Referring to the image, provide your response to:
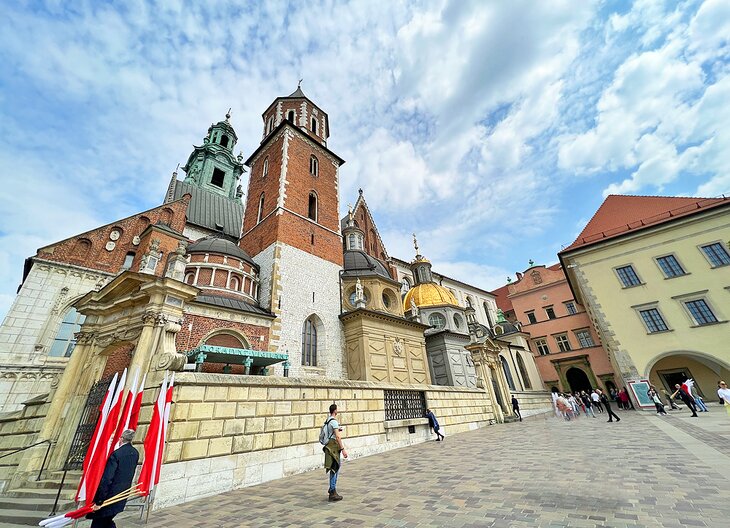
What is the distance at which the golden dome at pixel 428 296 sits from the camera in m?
26.6

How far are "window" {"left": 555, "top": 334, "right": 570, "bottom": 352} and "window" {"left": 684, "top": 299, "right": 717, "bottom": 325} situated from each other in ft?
48.5

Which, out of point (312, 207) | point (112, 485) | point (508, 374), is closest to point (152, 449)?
point (112, 485)

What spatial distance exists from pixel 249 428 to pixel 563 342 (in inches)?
1401

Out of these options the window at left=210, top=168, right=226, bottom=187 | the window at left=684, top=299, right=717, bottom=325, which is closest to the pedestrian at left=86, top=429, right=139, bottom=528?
the window at left=684, top=299, right=717, bottom=325

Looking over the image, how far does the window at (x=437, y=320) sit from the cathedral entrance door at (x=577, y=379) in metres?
17.0

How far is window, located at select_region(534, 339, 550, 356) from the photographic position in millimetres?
33547

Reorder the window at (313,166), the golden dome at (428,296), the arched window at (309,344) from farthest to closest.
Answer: the golden dome at (428,296), the window at (313,166), the arched window at (309,344)

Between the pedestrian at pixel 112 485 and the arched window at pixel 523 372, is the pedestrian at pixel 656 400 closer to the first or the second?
the arched window at pixel 523 372

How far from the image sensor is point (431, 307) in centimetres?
2616

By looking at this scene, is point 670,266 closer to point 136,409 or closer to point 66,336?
point 136,409

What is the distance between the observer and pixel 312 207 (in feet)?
75.5

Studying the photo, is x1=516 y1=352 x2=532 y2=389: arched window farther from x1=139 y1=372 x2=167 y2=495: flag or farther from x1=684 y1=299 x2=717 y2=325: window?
x1=139 y1=372 x2=167 y2=495: flag

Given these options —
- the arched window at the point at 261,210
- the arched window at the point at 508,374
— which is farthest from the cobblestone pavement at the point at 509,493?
the arched window at the point at 508,374

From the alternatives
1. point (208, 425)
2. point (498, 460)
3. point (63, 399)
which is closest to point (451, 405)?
point (498, 460)
